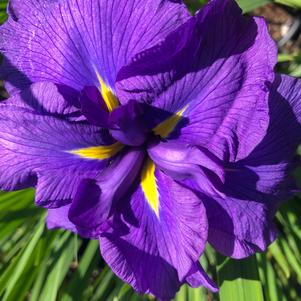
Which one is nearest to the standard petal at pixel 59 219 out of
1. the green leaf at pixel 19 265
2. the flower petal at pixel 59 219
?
the flower petal at pixel 59 219

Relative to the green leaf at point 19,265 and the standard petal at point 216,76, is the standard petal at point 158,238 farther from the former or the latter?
the green leaf at point 19,265

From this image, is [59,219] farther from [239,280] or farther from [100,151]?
[239,280]

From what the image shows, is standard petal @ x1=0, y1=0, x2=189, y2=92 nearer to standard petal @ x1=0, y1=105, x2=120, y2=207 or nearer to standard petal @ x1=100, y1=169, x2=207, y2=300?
standard petal @ x1=0, y1=105, x2=120, y2=207

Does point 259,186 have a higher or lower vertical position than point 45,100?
lower

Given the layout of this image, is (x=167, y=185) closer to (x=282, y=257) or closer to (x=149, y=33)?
(x=149, y=33)

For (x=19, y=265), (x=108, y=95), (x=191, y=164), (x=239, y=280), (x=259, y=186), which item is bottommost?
(x=239, y=280)

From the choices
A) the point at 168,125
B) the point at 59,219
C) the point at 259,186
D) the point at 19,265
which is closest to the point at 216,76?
the point at 168,125

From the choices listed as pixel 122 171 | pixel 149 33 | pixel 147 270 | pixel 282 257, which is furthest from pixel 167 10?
pixel 282 257
